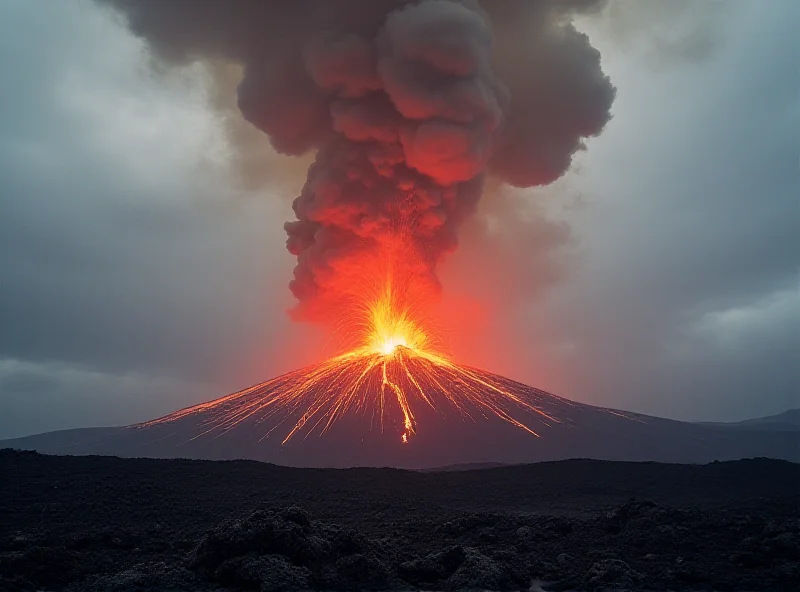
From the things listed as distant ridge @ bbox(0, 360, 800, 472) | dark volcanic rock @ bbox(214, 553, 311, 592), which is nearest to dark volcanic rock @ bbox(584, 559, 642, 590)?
dark volcanic rock @ bbox(214, 553, 311, 592)

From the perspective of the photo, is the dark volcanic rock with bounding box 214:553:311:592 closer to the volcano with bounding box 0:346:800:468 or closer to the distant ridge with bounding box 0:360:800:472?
the distant ridge with bounding box 0:360:800:472

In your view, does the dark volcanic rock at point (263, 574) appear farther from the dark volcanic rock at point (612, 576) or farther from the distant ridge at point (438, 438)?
the distant ridge at point (438, 438)

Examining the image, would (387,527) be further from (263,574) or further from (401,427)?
(401,427)

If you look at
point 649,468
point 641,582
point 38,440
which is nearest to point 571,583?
point 641,582

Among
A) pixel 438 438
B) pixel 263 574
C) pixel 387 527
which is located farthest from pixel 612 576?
pixel 438 438

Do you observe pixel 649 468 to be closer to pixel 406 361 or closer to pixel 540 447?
pixel 540 447
